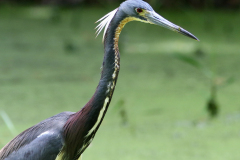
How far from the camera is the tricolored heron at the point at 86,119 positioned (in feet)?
5.96

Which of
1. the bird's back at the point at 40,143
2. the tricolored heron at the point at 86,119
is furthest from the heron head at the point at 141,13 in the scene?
the bird's back at the point at 40,143

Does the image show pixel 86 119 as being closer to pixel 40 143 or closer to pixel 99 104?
pixel 99 104

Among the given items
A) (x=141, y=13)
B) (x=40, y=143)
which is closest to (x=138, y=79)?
(x=40, y=143)

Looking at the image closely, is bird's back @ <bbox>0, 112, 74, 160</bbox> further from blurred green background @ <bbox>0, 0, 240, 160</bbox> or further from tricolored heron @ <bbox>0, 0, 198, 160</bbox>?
blurred green background @ <bbox>0, 0, 240, 160</bbox>

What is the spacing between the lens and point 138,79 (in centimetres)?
417

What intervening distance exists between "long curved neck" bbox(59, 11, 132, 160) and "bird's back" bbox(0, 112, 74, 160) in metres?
0.04

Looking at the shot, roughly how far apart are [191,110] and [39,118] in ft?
3.81

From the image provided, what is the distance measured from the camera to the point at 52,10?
6.62 meters

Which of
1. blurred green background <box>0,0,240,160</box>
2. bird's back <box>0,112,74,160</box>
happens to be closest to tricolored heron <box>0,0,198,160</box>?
bird's back <box>0,112,74,160</box>

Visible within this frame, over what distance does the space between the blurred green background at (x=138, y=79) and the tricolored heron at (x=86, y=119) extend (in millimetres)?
526

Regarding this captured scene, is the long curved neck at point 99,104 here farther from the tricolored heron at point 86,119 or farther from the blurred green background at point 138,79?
the blurred green background at point 138,79

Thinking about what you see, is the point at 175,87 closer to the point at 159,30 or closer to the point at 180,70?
the point at 180,70

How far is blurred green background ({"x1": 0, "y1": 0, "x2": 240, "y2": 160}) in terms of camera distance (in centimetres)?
307

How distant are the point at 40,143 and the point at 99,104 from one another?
0.33 meters
